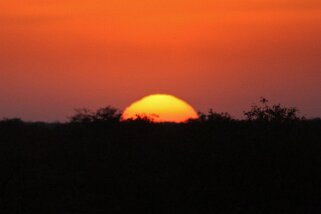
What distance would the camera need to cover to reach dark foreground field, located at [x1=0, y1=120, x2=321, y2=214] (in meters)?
38.7

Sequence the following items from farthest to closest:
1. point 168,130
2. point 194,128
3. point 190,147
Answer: point 168,130 → point 194,128 → point 190,147

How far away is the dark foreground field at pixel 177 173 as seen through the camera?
38.7m

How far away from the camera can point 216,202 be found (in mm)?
38969

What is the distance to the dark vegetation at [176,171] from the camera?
38719 mm

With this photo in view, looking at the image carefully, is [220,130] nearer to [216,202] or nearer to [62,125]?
[216,202]

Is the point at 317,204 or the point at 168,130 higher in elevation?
the point at 168,130

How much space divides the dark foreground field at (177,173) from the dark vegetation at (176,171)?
1.4 inches

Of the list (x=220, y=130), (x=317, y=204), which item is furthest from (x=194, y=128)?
(x=317, y=204)

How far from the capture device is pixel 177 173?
134 feet

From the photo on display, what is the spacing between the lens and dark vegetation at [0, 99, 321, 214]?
38719 mm

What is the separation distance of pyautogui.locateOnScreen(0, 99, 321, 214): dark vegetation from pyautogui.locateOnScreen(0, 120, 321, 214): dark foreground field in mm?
35

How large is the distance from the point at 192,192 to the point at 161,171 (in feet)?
7.59

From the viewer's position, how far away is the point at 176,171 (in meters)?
41.0

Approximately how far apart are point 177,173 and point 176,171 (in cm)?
17
